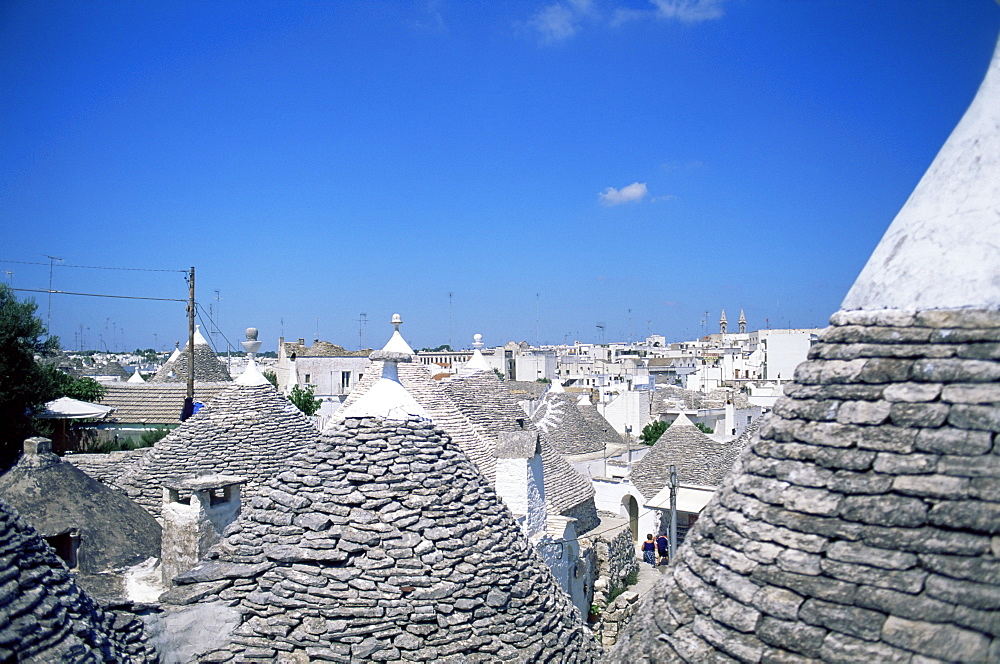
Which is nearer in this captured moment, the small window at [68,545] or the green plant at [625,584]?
the small window at [68,545]

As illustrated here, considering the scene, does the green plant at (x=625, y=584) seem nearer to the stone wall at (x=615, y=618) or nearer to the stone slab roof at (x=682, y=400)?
the stone wall at (x=615, y=618)

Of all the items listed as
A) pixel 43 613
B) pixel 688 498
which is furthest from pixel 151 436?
pixel 43 613

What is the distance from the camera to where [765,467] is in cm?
360

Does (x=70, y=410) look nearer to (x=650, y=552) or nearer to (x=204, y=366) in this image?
(x=204, y=366)

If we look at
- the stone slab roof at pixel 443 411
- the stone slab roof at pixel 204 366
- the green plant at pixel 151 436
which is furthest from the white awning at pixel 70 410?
the stone slab roof at pixel 443 411

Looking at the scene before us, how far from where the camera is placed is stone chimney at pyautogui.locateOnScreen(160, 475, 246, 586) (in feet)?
30.1

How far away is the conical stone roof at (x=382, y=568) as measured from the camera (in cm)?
600

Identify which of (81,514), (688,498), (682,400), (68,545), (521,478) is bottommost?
(688,498)

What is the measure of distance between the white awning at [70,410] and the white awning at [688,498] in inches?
713

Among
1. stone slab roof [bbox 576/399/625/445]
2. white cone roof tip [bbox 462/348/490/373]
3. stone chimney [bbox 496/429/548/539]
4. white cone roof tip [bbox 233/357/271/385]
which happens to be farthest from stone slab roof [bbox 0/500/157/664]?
stone slab roof [bbox 576/399/625/445]

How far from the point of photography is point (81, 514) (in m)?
9.55

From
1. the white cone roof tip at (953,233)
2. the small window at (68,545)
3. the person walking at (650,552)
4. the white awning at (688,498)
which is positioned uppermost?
the white cone roof tip at (953,233)

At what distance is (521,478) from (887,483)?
8.27 m

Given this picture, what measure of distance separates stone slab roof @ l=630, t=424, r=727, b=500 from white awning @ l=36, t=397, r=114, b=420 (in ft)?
58.4
